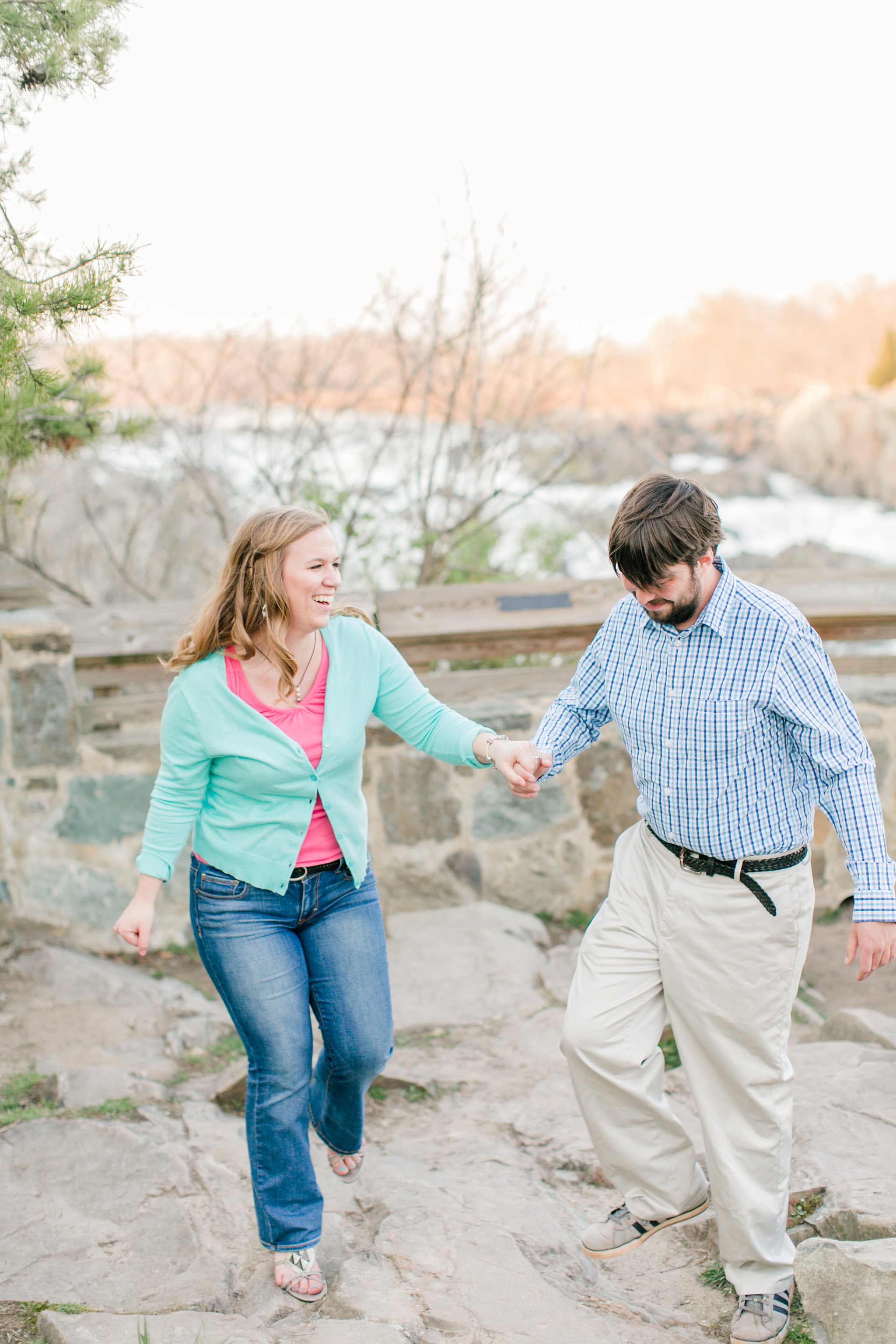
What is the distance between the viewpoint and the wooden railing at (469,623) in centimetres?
459

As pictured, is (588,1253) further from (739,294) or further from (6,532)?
(739,294)

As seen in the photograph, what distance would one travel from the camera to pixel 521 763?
2510mm

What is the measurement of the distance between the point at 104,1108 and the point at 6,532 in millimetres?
3981

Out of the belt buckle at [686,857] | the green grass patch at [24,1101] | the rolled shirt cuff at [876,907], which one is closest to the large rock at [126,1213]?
the green grass patch at [24,1101]

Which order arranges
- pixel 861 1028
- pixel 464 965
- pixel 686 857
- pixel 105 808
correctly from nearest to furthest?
pixel 686 857
pixel 861 1028
pixel 464 965
pixel 105 808

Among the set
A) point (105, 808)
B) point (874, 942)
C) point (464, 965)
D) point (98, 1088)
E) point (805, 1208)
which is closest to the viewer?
point (874, 942)

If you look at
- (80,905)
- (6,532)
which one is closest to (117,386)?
(6,532)

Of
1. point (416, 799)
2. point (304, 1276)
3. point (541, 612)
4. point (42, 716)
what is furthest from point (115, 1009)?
point (541, 612)

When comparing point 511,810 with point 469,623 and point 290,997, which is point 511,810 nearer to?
point 469,623

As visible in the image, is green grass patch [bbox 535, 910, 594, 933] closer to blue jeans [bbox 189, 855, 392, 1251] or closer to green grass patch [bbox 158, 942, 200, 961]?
green grass patch [bbox 158, 942, 200, 961]

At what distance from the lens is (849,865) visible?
2.25 metres

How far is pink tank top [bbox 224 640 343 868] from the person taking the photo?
2.44m

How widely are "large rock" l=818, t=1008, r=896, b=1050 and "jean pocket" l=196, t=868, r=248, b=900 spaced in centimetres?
221

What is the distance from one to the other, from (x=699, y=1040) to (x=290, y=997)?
931 mm
